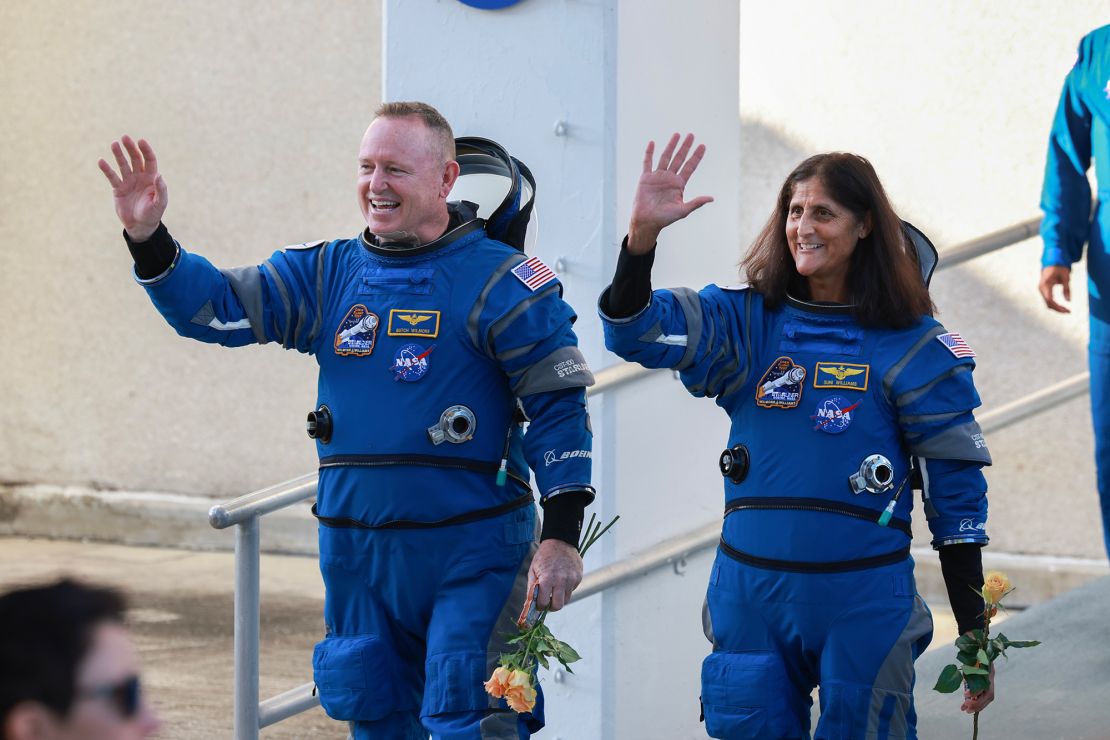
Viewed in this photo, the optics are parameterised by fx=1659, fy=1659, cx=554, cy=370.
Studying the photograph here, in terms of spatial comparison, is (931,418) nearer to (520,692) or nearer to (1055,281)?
(520,692)

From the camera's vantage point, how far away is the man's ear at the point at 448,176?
11.2ft

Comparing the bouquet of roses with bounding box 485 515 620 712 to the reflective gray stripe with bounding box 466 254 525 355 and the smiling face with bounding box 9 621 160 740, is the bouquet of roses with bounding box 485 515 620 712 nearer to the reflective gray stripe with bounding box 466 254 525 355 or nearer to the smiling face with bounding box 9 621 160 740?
the reflective gray stripe with bounding box 466 254 525 355

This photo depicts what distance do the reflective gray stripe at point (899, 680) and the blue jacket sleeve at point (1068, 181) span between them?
1.81m

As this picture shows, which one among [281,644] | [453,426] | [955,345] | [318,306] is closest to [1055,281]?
[955,345]

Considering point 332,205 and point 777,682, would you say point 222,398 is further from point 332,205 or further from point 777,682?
point 777,682

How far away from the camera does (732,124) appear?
4355mm

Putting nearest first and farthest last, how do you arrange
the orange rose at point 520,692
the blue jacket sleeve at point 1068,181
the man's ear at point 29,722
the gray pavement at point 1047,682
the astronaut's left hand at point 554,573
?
the man's ear at point 29,722
the orange rose at point 520,692
the astronaut's left hand at point 554,573
the gray pavement at point 1047,682
the blue jacket sleeve at point 1068,181

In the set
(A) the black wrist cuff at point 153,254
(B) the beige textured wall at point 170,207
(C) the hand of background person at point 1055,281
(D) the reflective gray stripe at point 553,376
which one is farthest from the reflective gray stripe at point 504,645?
(B) the beige textured wall at point 170,207

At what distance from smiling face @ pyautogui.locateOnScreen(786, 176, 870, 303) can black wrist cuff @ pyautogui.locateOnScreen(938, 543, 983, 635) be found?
0.55 metres

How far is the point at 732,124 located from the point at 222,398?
455 cm

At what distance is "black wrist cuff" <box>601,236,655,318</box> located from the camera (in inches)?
126

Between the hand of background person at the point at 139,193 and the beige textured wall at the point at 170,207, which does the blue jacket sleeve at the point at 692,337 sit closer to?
the hand of background person at the point at 139,193

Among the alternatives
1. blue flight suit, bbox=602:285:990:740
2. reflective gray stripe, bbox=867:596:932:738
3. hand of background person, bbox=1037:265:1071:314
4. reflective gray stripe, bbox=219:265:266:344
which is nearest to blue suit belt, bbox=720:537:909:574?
blue flight suit, bbox=602:285:990:740

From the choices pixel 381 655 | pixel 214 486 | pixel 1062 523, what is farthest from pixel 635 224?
pixel 214 486
